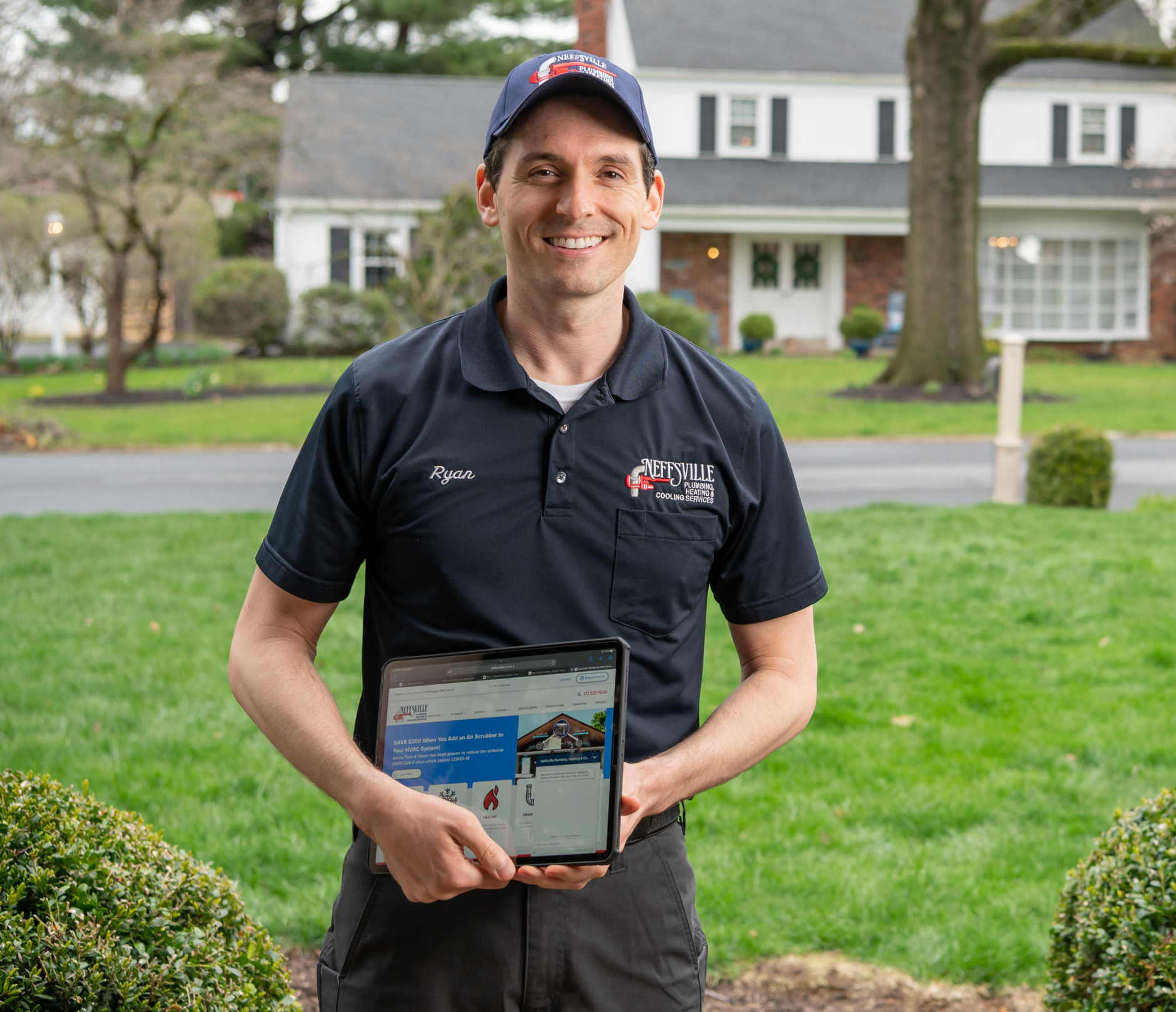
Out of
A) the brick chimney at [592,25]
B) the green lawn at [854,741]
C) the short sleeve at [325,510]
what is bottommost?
the green lawn at [854,741]

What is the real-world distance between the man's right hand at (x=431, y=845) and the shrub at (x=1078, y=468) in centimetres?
1060

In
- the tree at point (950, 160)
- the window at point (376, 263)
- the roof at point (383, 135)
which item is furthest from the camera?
the window at point (376, 263)

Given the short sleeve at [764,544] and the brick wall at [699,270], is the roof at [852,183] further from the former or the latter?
the short sleeve at [764,544]

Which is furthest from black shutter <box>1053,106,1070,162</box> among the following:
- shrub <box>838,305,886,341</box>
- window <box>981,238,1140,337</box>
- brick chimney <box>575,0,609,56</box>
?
brick chimney <box>575,0,609,56</box>

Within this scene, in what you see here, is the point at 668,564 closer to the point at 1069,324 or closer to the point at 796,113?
the point at 796,113

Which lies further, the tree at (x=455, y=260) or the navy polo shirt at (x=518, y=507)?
the tree at (x=455, y=260)

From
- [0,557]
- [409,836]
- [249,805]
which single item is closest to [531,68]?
[409,836]

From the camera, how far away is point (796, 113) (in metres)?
32.6

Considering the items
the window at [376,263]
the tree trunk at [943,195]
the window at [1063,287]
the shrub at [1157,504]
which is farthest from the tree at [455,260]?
the window at [1063,287]

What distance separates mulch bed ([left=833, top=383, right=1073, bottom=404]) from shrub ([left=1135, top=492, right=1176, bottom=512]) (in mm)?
8763

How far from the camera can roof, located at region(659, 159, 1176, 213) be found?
1231 inches

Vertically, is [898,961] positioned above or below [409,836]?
below

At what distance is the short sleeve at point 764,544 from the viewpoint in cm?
215

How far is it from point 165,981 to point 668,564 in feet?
3.60
